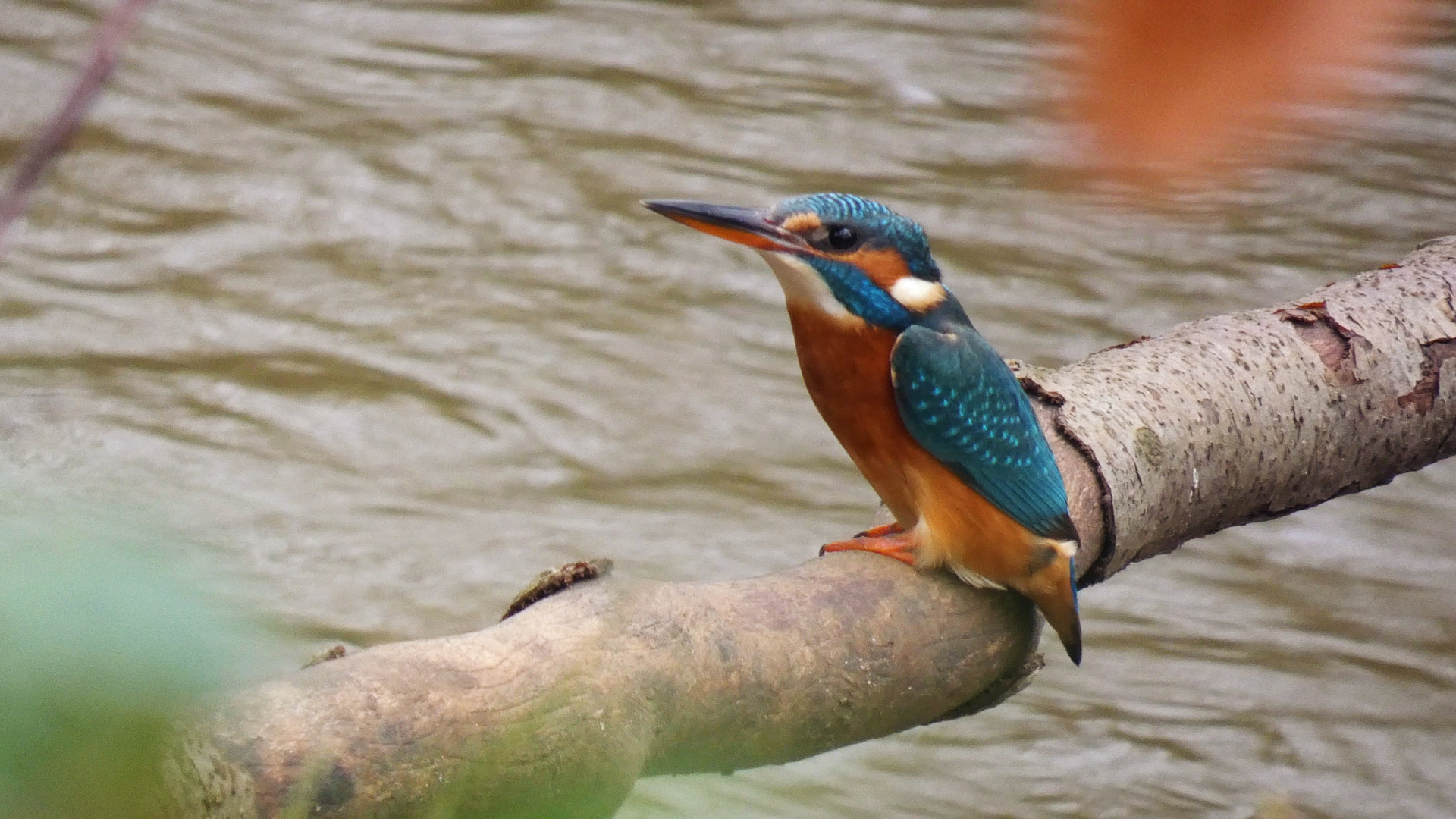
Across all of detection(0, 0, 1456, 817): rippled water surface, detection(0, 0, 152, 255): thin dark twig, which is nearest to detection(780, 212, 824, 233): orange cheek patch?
detection(0, 0, 1456, 817): rippled water surface

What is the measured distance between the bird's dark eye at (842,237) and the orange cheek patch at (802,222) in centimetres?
2

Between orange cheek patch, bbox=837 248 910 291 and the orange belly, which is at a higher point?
orange cheek patch, bbox=837 248 910 291

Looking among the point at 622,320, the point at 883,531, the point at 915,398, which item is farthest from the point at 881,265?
the point at 622,320

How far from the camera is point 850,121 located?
4.99 meters

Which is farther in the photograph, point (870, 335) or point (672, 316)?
point (672, 316)

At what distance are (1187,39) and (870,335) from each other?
148 cm

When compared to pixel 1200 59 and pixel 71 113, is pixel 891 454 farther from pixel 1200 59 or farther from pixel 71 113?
pixel 71 113

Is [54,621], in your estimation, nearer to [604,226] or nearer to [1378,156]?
[604,226]

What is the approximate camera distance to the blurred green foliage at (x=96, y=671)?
0.34 m

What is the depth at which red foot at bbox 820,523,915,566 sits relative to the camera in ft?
5.79

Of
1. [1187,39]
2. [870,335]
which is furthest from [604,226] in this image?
[1187,39]

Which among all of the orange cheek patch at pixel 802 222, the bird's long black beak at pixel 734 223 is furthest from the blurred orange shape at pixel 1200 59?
the orange cheek patch at pixel 802 222

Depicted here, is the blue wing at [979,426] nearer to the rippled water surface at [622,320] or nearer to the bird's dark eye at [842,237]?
the bird's dark eye at [842,237]

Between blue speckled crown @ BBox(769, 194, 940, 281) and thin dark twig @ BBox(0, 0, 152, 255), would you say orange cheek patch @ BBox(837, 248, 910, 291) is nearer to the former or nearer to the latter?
blue speckled crown @ BBox(769, 194, 940, 281)
